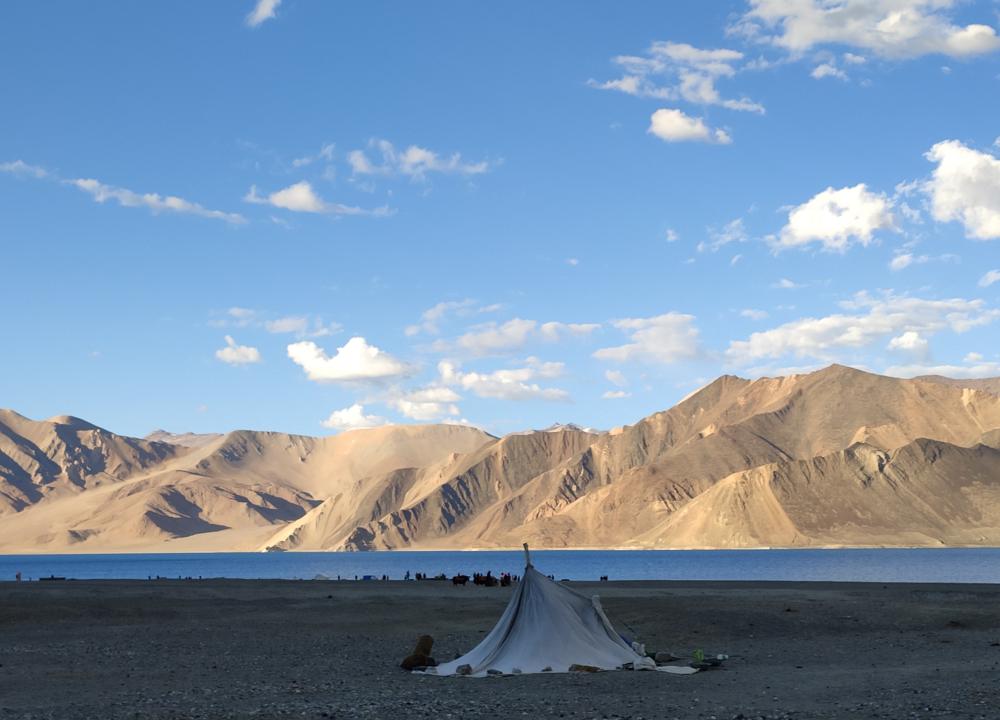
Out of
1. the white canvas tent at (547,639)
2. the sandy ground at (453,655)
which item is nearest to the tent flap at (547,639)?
the white canvas tent at (547,639)

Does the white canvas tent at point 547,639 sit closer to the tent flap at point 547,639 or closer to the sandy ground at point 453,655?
the tent flap at point 547,639

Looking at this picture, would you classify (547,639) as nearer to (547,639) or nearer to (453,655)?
(547,639)

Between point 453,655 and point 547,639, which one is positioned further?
point 453,655

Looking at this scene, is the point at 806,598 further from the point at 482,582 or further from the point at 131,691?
the point at 131,691

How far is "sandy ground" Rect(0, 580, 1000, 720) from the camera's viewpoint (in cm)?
1981

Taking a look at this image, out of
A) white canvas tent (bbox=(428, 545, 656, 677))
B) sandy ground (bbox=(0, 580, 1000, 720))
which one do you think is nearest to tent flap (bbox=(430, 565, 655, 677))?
white canvas tent (bbox=(428, 545, 656, 677))

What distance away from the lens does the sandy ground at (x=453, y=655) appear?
1981 centimetres

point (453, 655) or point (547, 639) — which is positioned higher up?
point (547, 639)

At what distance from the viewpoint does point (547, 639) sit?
86.6 ft

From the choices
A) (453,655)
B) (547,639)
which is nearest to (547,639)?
(547,639)

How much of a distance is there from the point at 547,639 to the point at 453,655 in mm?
4395

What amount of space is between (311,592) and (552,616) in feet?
124

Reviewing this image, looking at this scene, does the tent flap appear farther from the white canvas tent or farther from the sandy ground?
the sandy ground

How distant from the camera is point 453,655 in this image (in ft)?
98.2
